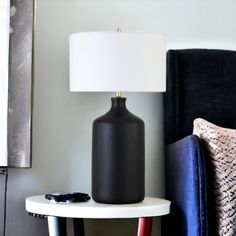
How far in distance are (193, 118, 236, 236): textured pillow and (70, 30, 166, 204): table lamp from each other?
0.25 metres

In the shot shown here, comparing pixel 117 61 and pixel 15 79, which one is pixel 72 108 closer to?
pixel 15 79

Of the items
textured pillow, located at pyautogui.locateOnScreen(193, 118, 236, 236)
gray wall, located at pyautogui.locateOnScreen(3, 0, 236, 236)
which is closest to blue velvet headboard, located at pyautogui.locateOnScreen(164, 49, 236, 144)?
gray wall, located at pyautogui.locateOnScreen(3, 0, 236, 236)

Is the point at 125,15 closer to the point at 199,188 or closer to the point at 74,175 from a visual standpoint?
the point at 74,175

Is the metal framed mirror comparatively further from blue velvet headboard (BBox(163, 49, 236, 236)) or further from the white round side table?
blue velvet headboard (BBox(163, 49, 236, 236))

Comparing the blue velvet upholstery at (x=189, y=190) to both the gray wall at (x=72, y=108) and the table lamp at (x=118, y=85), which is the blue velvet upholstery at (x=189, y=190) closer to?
the table lamp at (x=118, y=85)

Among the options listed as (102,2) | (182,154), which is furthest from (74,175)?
(102,2)

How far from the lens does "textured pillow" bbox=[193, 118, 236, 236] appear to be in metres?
1.60

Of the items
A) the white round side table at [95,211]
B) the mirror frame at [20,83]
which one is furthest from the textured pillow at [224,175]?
the mirror frame at [20,83]

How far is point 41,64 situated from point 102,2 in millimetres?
351

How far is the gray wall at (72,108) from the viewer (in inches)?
81.7

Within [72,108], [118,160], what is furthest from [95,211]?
[72,108]

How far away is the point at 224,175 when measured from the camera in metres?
1.61

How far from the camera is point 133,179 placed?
69.2 inches

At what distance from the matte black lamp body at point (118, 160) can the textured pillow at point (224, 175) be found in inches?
9.7
